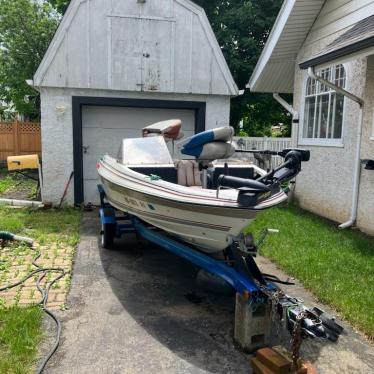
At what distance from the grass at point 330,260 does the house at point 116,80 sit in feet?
11.5

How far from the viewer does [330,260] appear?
569 cm

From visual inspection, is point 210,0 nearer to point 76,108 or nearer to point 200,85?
point 200,85

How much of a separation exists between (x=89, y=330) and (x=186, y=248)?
1.27 metres

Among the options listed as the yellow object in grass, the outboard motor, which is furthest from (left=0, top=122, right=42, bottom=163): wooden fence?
the outboard motor

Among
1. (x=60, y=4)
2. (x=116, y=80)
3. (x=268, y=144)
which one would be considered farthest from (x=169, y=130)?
(x=60, y=4)

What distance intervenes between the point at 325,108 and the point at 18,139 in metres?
12.7

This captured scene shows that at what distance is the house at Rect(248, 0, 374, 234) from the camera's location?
7.24 metres

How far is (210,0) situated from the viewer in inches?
663

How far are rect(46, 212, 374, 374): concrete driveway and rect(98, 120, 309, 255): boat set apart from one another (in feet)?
2.28

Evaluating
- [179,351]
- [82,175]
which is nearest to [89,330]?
[179,351]

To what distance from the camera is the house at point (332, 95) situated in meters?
7.24

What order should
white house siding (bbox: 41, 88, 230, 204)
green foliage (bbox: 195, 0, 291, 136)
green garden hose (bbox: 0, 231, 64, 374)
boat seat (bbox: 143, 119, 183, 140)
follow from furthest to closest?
green foliage (bbox: 195, 0, 291, 136), white house siding (bbox: 41, 88, 230, 204), boat seat (bbox: 143, 119, 183, 140), green garden hose (bbox: 0, 231, 64, 374)

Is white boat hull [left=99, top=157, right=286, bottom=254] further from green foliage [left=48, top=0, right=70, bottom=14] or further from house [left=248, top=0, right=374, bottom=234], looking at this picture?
green foliage [left=48, top=0, right=70, bottom=14]

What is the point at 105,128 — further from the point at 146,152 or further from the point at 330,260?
the point at 330,260
